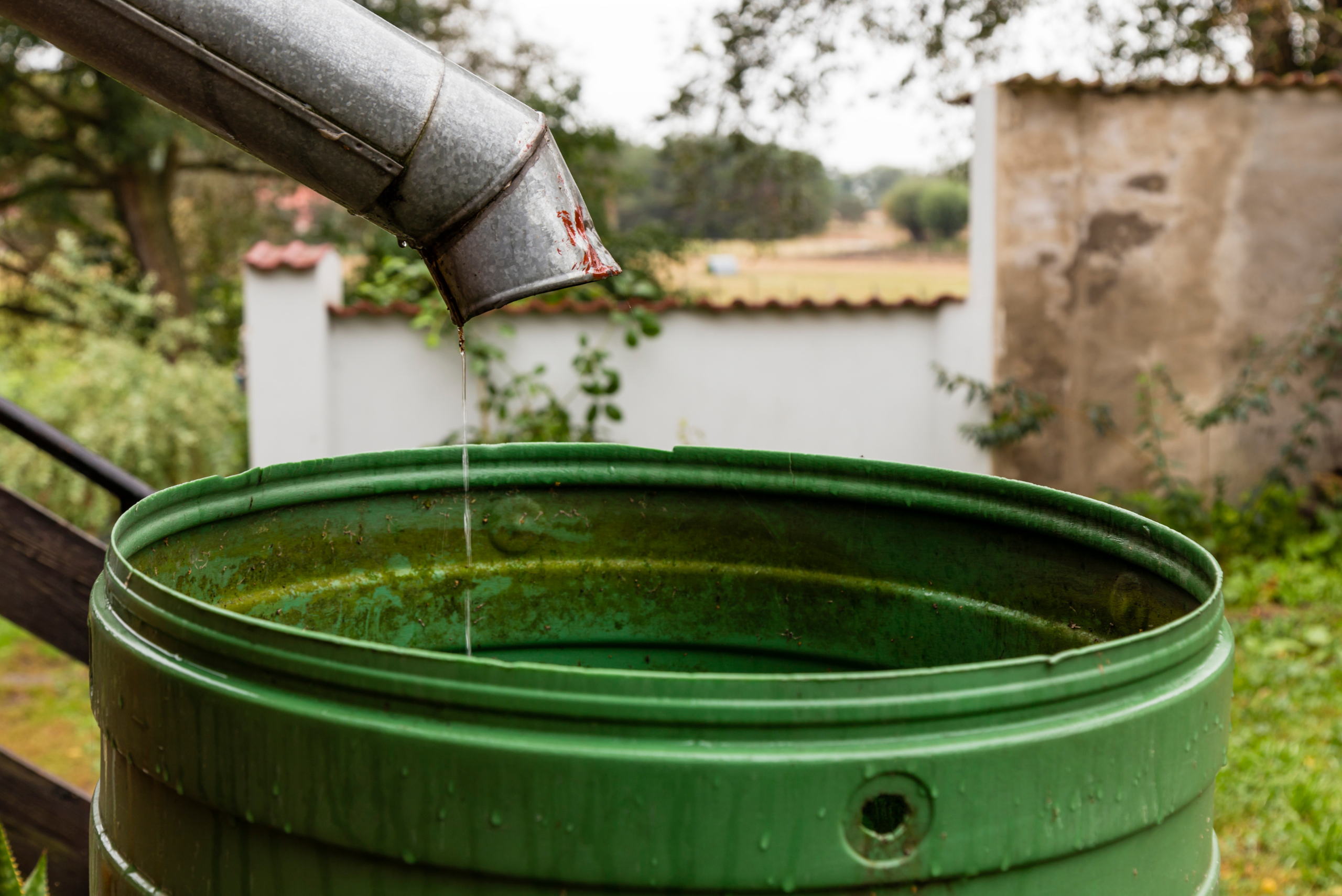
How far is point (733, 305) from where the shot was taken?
218 inches

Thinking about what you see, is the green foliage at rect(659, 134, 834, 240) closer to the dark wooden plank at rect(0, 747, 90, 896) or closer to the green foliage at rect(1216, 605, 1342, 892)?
the green foliage at rect(1216, 605, 1342, 892)

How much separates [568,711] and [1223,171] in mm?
5680

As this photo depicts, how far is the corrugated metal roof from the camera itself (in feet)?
18.0

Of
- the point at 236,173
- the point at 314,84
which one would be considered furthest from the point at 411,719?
the point at 236,173

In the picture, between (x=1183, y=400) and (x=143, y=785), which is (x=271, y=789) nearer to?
(x=143, y=785)

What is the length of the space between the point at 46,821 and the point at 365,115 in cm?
172

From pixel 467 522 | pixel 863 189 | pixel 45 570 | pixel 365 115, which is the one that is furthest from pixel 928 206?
pixel 365 115

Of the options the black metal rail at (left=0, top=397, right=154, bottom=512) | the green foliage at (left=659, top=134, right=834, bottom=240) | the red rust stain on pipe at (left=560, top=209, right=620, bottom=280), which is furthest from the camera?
the green foliage at (left=659, top=134, right=834, bottom=240)

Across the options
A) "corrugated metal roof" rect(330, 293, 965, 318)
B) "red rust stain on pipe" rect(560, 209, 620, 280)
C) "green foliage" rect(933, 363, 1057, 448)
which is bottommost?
"green foliage" rect(933, 363, 1057, 448)

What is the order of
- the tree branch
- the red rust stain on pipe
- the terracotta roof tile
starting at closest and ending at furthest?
1. the red rust stain on pipe
2. the terracotta roof tile
3. the tree branch

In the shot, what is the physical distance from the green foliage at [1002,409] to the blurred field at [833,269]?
46 cm

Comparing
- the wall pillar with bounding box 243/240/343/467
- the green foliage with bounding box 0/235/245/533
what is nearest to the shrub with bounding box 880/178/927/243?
the wall pillar with bounding box 243/240/343/467

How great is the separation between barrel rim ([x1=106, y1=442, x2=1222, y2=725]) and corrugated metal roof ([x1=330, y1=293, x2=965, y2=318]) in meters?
4.22

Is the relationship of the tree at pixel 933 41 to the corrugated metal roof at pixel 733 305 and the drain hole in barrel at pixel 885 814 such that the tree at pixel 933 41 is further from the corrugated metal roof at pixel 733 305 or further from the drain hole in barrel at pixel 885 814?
the drain hole in barrel at pixel 885 814
